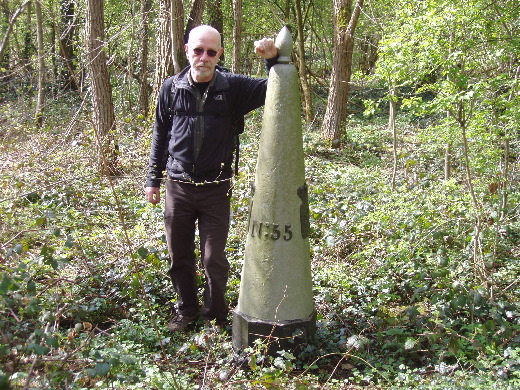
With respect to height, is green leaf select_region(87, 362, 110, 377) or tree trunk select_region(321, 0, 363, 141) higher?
tree trunk select_region(321, 0, 363, 141)

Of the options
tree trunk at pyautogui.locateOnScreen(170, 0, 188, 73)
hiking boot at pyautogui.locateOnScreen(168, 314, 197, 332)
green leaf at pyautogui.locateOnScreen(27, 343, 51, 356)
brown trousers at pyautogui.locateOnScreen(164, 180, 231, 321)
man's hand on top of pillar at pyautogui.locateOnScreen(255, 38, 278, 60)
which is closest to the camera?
green leaf at pyautogui.locateOnScreen(27, 343, 51, 356)

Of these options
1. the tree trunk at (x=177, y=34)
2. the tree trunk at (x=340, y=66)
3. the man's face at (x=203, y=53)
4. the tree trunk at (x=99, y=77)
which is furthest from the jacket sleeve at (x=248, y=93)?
the tree trunk at (x=340, y=66)

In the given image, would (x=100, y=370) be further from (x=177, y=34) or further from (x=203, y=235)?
(x=177, y=34)

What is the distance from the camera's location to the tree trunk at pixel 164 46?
7.82 metres

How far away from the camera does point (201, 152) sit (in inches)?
147

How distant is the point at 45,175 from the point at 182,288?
13.2 feet

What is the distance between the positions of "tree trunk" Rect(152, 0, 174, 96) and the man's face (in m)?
4.54

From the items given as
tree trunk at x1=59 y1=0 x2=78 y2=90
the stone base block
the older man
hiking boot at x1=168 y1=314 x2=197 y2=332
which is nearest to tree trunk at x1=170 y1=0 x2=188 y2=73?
tree trunk at x1=59 y1=0 x2=78 y2=90

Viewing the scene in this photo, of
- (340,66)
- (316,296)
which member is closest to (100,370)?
(316,296)

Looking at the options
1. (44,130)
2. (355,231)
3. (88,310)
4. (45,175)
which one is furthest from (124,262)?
(44,130)

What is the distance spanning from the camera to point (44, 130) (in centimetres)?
1132

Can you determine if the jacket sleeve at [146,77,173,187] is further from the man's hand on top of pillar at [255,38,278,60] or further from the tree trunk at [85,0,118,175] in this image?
the tree trunk at [85,0,118,175]

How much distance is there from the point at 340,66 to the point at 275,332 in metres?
8.80

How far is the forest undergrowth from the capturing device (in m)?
2.89
